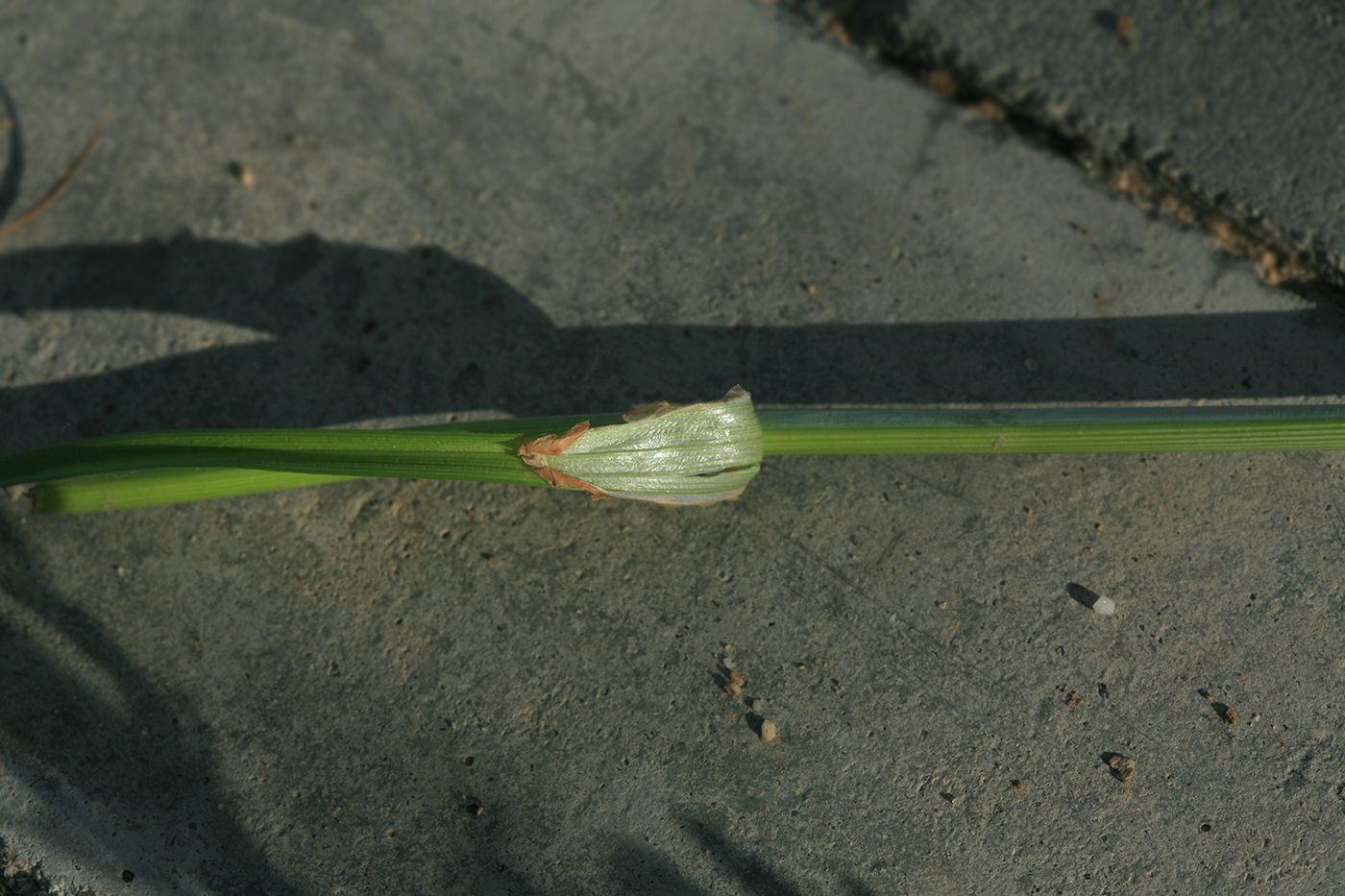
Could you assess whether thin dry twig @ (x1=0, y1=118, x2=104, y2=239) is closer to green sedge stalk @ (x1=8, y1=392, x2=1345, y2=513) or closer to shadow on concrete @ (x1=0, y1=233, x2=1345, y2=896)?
shadow on concrete @ (x1=0, y1=233, x2=1345, y2=896)

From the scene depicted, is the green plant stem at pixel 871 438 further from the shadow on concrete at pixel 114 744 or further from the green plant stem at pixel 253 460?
the shadow on concrete at pixel 114 744

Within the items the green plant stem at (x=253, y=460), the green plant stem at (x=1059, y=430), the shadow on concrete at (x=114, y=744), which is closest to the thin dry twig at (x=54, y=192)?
the green plant stem at (x=253, y=460)

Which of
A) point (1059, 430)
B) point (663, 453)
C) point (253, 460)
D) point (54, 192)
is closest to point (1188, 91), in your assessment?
point (1059, 430)

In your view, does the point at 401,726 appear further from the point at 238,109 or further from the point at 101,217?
the point at 238,109

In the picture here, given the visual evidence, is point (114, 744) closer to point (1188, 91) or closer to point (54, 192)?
point (54, 192)

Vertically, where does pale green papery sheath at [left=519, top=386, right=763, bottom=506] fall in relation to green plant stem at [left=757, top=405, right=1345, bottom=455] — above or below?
below

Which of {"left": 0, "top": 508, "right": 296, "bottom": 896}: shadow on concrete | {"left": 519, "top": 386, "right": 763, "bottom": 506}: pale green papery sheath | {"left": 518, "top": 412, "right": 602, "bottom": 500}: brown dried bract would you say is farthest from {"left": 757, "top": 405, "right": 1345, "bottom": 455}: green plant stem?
{"left": 0, "top": 508, "right": 296, "bottom": 896}: shadow on concrete
